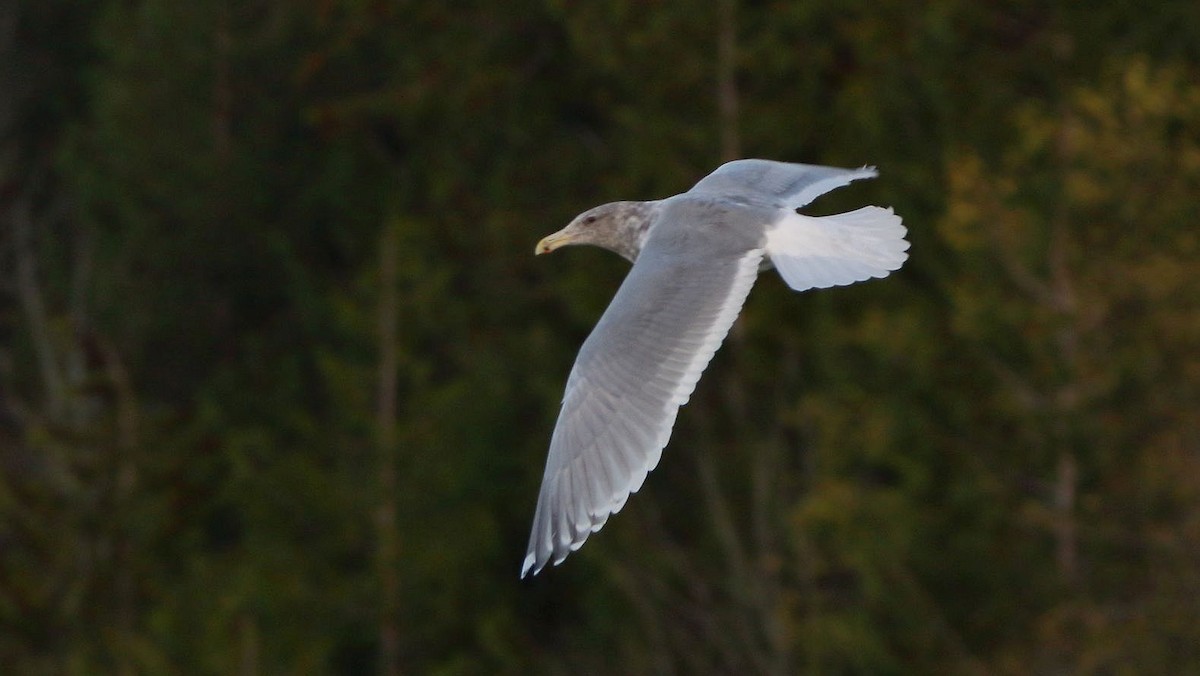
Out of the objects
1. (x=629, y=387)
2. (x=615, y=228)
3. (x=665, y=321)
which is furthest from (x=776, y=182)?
(x=629, y=387)

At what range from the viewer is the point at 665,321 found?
4.66 metres

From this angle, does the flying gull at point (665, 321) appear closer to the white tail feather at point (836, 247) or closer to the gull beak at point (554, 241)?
the white tail feather at point (836, 247)

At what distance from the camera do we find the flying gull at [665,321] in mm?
4441

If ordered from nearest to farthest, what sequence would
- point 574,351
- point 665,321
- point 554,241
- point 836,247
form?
point 665,321
point 836,247
point 554,241
point 574,351

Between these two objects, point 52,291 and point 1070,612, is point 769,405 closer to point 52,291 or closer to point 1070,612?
point 1070,612

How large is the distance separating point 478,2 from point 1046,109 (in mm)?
4951

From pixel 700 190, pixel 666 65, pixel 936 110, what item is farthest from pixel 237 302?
pixel 700 190

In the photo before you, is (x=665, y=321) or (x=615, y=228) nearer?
(x=665, y=321)

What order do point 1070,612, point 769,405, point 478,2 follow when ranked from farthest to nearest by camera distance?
1. point 478,2
2. point 769,405
3. point 1070,612

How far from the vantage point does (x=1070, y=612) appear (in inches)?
400

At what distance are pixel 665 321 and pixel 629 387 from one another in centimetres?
19

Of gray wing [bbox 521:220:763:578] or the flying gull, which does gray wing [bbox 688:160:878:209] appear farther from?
gray wing [bbox 521:220:763:578]

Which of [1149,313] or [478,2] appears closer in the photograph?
[1149,313]

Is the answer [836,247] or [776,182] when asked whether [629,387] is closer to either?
[836,247]
